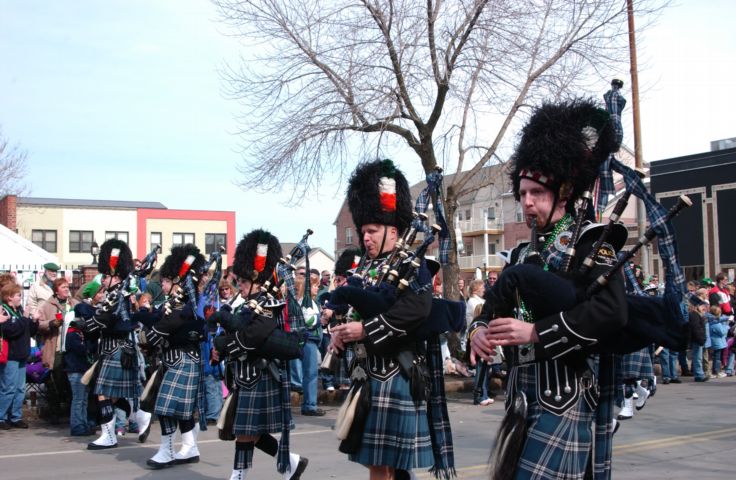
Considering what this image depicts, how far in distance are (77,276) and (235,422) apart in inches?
603

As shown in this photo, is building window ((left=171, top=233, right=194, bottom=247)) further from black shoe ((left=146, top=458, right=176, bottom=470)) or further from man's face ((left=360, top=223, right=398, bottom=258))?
man's face ((left=360, top=223, right=398, bottom=258))

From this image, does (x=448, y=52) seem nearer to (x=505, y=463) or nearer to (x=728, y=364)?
(x=728, y=364)

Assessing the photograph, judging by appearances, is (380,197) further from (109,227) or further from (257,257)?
(109,227)

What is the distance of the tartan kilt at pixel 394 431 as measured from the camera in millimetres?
4738

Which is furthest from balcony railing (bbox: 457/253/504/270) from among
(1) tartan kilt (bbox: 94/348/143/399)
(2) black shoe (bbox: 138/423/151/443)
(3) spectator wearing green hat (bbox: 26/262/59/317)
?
(1) tartan kilt (bbox: 94/348/143/399)

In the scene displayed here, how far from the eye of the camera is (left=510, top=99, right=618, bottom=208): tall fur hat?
3.67m

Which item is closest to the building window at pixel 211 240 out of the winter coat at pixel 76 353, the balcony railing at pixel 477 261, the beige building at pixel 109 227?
the beige building at pixel 109 227

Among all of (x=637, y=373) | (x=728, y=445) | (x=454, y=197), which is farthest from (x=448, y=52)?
(x=728, y=445)

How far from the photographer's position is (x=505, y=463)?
3.40 m

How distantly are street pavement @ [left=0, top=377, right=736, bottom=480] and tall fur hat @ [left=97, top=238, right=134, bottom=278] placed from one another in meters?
2.04

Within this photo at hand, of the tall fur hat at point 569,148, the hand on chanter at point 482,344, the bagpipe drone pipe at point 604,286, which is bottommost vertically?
the hand on chanter at point 482,344

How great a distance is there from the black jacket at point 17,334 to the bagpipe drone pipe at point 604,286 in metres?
8.45

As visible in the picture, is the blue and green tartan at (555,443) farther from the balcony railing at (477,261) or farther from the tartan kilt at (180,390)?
the balcony railing at (477,261)

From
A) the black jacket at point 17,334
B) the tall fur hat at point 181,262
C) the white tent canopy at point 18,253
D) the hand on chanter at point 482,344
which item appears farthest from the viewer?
the white tent canopy at point 18,253
